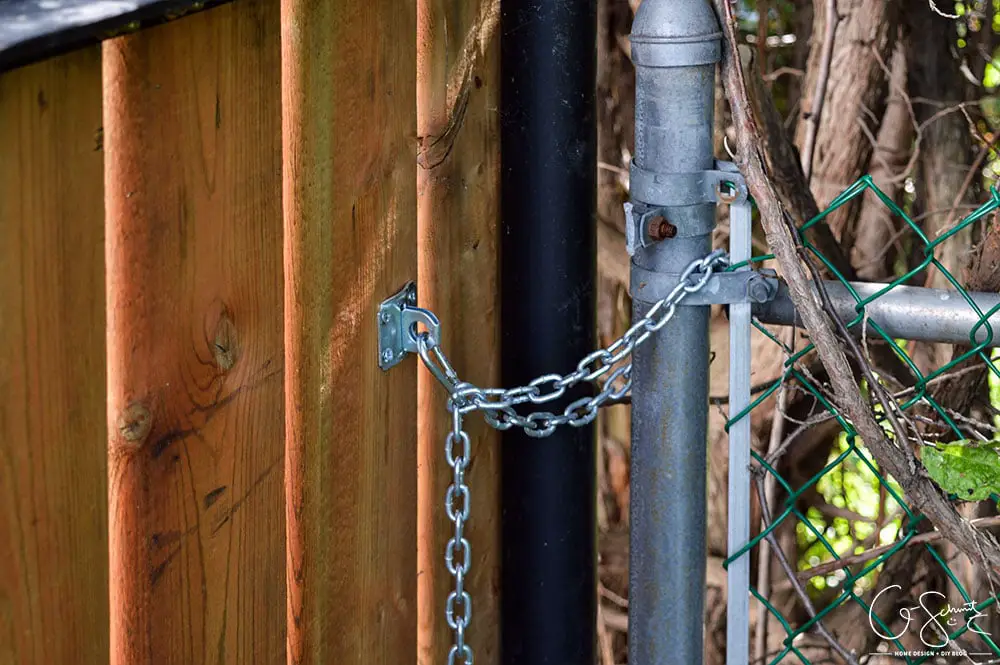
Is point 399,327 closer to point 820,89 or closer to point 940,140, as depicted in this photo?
point 820,89

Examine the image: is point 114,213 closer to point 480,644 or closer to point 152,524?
point 152,524

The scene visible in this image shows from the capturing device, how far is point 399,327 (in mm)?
1767

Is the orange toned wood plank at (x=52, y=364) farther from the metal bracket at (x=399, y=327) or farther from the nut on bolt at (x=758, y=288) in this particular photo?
the nut on bolt at (x=758, y=288)

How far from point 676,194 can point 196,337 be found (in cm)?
66

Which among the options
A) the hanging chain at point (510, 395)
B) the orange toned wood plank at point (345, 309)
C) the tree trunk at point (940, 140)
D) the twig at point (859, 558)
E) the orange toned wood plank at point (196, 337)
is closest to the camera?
the orange toned wood plank at point (196, 337)

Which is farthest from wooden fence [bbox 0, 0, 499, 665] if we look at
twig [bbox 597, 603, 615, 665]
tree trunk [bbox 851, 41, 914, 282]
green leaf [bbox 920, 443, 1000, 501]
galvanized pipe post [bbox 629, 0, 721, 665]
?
twig [bbox 597, 603, 615, 665]

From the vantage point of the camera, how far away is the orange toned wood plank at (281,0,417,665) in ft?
5.15

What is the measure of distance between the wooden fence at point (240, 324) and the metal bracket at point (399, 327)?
23 mm

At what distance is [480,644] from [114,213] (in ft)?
3.23

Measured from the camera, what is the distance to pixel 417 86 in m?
1.85

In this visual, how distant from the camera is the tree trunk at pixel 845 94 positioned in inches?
116

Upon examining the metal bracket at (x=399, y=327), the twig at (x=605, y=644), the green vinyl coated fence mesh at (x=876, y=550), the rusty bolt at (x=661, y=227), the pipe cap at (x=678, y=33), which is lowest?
the twig at (x=605, y=644)

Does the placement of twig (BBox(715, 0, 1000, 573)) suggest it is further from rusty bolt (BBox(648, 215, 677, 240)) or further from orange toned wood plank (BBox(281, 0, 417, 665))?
A: orange toned wood plank (BBox(281, 0, 417, 665))

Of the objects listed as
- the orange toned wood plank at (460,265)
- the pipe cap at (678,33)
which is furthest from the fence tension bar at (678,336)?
the orange toned wood plank at (460,265)
